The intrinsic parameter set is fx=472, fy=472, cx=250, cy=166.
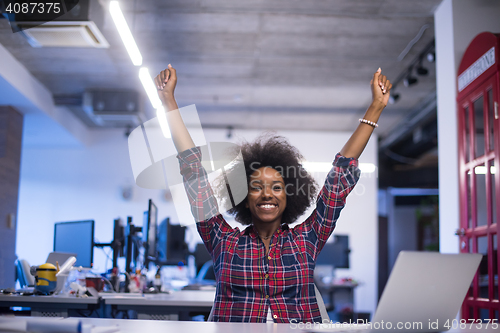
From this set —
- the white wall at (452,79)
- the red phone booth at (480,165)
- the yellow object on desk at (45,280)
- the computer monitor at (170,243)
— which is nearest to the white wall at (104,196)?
the computer monitor at (170,243)

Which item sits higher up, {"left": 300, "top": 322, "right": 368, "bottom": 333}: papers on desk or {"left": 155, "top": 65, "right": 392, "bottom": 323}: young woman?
{"left": 155, "top": 65, "right": 392, "bottom": 323}: young woman

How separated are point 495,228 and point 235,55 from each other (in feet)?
10.6

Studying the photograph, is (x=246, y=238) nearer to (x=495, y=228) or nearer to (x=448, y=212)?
(x=495, y=228)

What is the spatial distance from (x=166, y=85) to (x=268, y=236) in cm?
68

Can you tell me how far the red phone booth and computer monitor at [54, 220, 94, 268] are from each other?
2481 millimetres

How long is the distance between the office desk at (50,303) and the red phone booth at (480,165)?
7.66 ft

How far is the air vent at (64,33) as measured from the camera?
360cm

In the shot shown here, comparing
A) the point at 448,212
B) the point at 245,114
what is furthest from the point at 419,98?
the point at 448,212

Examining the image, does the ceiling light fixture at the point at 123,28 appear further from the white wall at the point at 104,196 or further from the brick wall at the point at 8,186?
the white wall at the point at 104,196

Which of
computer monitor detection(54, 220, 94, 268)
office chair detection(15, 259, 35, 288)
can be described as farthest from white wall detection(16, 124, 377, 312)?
computer monitor detection(54, 220, 94, 268)

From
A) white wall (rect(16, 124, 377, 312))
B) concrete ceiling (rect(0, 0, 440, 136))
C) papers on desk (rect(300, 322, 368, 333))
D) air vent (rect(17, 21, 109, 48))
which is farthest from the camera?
white wall (rect(16, 124, 377, 312))

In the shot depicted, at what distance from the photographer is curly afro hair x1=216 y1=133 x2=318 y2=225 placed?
81.0 inches

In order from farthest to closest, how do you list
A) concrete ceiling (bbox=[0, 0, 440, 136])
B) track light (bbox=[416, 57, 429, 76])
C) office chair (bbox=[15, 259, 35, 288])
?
track light (bbox=[416, 57, 429, 76]) < concrete ceiling (bbox=[0, 0, 440, 136]) < office chair (bbox=[15, 259, 35, 288])

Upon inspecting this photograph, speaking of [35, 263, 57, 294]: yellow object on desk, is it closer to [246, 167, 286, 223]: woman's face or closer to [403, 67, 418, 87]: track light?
[246, 167, 286, 223]: woman's face
